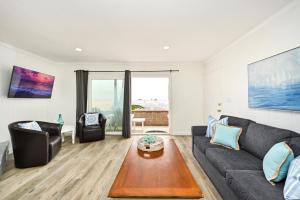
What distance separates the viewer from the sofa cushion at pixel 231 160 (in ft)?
6.29

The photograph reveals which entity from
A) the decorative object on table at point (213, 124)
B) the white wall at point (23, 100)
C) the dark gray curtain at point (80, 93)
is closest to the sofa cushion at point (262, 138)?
the decorative object on table at point (213, 124)

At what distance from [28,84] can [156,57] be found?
3418 millimetres

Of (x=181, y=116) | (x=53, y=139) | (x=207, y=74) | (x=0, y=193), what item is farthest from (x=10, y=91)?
(x=207, y=74)

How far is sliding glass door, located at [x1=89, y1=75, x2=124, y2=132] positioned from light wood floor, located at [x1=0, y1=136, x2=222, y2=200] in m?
1.79

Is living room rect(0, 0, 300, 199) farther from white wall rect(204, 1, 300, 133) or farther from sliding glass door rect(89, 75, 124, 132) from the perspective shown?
sliding glass door rect(89, 75, 124, 132)

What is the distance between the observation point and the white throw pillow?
4.88m

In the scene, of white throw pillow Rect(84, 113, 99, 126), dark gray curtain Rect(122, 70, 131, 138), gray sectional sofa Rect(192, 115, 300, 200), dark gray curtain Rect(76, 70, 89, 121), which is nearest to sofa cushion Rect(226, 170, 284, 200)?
gray sectional sofa Rect(192, 115, 300, 200)

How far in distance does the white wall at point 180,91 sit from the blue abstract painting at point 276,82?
2.56 meters

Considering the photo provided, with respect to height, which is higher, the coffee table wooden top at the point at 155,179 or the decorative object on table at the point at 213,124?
the decorative object on table at the point at 213,124

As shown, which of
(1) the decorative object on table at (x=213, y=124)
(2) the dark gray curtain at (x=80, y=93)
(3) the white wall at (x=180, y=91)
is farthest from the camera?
(3) the white wall at (x=180, y=91)

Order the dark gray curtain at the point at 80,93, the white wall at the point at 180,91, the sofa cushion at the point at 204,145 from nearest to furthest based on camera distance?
the sofa cushion at the point at 204,145, the dark gray curtain at the point at 80,93, the white wall at the point at 180,91

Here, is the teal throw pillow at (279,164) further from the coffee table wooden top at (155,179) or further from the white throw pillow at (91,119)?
the white throw pillow at (91,119)

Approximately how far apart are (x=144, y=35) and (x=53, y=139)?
113 inches

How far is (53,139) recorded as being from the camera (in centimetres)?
338
